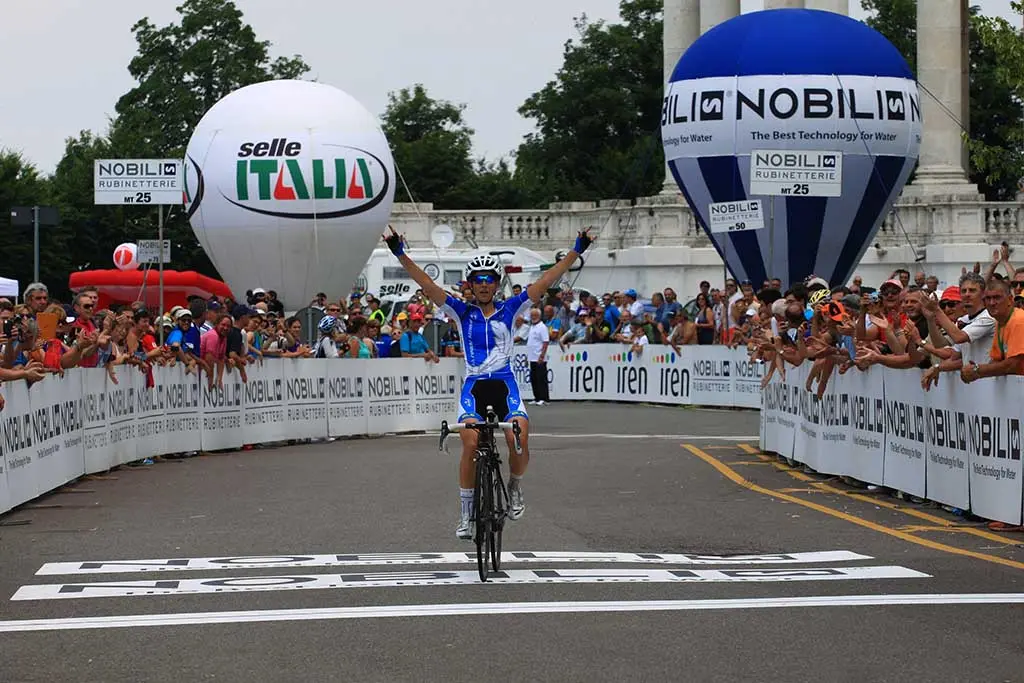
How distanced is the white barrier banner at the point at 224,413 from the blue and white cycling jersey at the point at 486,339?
43.4ft

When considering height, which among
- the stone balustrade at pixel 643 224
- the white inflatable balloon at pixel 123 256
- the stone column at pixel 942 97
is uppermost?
the stone column at pixel 942 97

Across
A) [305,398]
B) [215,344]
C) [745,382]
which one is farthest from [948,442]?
[745,382]

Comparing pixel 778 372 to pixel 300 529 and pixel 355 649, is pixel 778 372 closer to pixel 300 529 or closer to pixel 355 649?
pixel 300 529

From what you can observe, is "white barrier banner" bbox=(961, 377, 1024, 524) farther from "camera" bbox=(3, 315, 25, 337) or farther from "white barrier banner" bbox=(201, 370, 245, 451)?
"white barrier banner" bbox=(201, 370, 245, 451)

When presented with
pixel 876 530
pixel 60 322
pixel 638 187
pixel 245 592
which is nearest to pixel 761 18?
pixel 60 322

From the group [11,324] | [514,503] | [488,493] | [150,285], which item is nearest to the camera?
[488,493]

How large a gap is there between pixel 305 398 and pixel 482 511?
56.1 feet

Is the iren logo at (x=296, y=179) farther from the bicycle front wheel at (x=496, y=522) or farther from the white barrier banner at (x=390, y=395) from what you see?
the bicycle front wheel at (x=496, y=522)

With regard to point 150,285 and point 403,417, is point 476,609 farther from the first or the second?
point 150,285

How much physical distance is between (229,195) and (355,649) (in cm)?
3802

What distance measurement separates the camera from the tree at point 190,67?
333 feet

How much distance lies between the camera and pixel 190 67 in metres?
103

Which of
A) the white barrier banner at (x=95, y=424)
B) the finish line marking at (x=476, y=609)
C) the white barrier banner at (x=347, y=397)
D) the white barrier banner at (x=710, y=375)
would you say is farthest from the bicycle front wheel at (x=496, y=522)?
the white barrier banner at (x=710, y=375)

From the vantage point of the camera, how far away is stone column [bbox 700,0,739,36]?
60031mm
